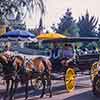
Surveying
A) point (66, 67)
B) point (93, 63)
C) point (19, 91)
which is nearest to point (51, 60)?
point (66, 67)

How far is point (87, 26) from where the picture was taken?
3666 inches

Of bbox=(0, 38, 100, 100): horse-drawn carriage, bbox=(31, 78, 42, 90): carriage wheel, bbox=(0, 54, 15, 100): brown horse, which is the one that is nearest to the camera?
bbox=(0, 54, 15, 100): brown horse

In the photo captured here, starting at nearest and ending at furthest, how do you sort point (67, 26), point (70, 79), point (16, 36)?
point (70, 79), point (16, 36), point (67, 26)

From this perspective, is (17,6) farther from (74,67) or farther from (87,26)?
(87,26)

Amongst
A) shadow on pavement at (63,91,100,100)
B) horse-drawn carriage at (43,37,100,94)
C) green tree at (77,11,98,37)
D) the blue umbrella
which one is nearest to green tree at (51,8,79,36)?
green tree at (77,11,98,37)

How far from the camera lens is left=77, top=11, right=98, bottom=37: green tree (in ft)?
295

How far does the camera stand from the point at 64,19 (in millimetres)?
95375

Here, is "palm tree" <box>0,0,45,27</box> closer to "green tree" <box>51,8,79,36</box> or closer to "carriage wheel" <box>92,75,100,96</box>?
"carriage wheel" <box>92,75,100,96</box>

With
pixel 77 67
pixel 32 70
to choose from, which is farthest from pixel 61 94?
pixel 77 67

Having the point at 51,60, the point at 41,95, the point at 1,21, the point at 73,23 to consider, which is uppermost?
the point at 73,23

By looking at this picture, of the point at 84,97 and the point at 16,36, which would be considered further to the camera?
the point at 16,36

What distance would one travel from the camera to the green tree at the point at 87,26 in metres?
89.9

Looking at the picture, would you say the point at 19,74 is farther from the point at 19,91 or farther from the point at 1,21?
the point at 1,21

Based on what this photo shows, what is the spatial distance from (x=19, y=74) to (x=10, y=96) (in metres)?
0.71
